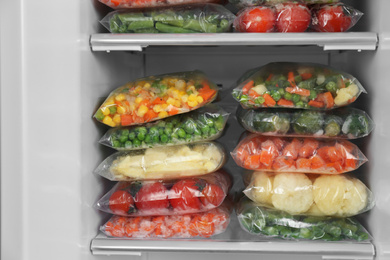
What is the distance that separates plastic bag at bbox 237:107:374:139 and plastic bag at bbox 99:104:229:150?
121 millimetres

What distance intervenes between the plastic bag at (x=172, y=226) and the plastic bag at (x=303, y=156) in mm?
181

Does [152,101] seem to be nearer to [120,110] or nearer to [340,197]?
[120,110]

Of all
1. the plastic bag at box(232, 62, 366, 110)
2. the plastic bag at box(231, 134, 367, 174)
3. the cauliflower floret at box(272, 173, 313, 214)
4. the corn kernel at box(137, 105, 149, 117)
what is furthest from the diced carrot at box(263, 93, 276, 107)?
the corn kernel at box(137, 105, 149, 117)

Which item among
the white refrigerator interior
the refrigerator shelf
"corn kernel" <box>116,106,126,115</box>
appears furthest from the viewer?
"corn kernel" <box>116,106,126,115</box>

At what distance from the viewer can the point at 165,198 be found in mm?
1235

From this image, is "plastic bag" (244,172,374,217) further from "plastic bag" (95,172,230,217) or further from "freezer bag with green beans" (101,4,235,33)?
"freezer bag with green beans" (101,4,235,33)

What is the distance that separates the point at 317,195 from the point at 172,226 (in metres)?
0.40

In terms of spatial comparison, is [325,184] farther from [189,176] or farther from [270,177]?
[189,176]

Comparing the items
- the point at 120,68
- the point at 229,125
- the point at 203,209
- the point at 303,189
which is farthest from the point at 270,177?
the point at 120,68

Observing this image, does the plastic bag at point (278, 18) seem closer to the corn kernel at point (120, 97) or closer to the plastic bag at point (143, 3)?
the plastic bag at point (143, 3)

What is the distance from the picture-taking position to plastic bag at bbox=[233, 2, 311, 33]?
1.19m

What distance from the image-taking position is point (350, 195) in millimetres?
1190

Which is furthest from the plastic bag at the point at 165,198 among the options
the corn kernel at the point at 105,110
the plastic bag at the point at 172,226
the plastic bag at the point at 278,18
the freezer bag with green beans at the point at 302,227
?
the plastic bag at the point at 278,18

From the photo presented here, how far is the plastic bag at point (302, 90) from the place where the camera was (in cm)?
120
